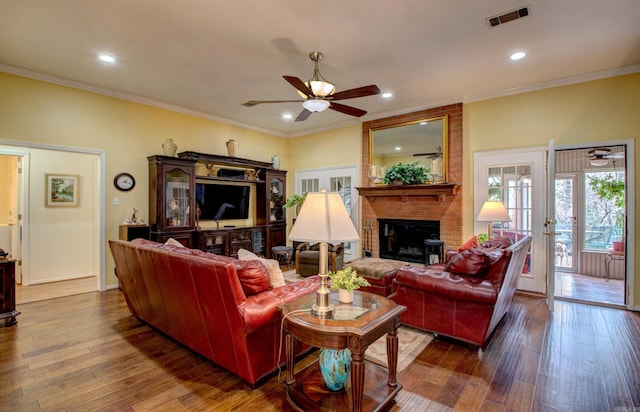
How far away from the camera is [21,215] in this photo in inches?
191

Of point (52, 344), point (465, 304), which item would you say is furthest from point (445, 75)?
point (52, 344)

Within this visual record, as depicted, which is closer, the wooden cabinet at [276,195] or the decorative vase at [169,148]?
the decorative vase at [169,148]

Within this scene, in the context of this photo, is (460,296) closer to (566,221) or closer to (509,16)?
(509,16)

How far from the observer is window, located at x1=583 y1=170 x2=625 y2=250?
5480 mm

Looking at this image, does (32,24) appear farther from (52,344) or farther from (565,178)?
(565,178)

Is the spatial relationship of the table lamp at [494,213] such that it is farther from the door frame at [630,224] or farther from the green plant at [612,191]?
the green plant at [612,191]

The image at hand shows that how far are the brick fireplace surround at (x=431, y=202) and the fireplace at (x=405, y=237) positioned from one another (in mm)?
93

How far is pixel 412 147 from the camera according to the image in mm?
5410

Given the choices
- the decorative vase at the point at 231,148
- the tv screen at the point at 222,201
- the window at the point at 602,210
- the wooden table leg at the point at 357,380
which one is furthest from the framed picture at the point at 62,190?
the window at the point at 602,210

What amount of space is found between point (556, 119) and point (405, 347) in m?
3.76

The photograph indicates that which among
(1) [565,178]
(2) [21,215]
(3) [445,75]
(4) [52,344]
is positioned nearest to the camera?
(4) [52,344]

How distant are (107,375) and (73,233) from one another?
4.07 metres

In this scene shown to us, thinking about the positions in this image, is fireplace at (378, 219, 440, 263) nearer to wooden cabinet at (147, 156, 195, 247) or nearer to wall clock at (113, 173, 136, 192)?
wooden cabinet at (147, 156, 195, 247)

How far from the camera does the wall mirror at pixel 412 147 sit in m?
5.10
